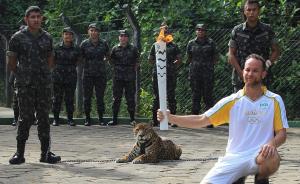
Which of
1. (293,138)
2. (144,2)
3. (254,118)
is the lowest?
(293,138)

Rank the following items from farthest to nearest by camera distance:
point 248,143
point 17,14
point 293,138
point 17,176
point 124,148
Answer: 1. point 17,14
2. point 293,138
3. point 124,148
4. point 17,176
5. point 248,143

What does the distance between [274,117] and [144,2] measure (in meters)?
12.6

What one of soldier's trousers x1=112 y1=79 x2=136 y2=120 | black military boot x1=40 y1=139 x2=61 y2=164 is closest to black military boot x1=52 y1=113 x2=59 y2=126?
soldier's trousers x1=112 y1=79 x2=136 y2=120

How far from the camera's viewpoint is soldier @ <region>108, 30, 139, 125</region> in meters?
14.3

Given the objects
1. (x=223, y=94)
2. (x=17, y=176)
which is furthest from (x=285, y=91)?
(x=17, y=176)

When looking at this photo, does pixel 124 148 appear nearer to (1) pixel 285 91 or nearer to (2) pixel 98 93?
(2) pixel 98 93

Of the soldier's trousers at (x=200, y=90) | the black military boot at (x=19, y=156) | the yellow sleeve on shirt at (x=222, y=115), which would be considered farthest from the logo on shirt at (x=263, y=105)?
the soldier's trousers at (x=200, y=90)

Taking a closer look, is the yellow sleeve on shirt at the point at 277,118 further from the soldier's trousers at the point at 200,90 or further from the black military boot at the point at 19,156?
the soldier's trousers at the point at 200,90

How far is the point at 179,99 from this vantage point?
1662 centimetres

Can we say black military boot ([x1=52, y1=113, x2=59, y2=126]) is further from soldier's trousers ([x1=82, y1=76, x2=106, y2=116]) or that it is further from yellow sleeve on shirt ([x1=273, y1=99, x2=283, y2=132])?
yellow sleeve on shirt ([x1=273, y1=99, x2=283, y2=132])

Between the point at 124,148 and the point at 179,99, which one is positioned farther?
the point at 179,99

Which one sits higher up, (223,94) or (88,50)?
(88,50)

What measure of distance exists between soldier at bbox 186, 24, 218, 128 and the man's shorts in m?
8.03

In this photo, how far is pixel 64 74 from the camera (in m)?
14.2
